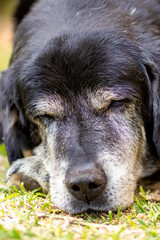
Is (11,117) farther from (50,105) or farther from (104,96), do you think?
(104,96)

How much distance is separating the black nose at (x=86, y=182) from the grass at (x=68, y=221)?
0.19m

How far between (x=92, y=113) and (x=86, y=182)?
2.69ft

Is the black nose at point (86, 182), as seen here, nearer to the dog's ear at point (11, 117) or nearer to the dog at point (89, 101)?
the dog at point (89, 101)

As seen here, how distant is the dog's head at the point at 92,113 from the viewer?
9.52 feet

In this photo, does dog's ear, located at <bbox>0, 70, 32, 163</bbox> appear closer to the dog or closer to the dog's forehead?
the dog

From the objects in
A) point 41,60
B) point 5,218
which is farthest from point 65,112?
point 5,218

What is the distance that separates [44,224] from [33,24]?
2444 millimetres

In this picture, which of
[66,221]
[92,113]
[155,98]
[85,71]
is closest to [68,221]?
[66,221]

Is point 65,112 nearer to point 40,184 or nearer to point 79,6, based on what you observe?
point 40,184

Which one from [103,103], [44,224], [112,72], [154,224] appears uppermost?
[112,72]

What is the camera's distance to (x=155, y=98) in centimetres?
355

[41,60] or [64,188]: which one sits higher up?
[41,60]

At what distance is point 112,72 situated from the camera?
3277 millimetres

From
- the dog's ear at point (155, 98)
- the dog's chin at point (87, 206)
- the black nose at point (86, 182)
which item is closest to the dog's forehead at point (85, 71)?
the dog's ear at point (155, 98)
